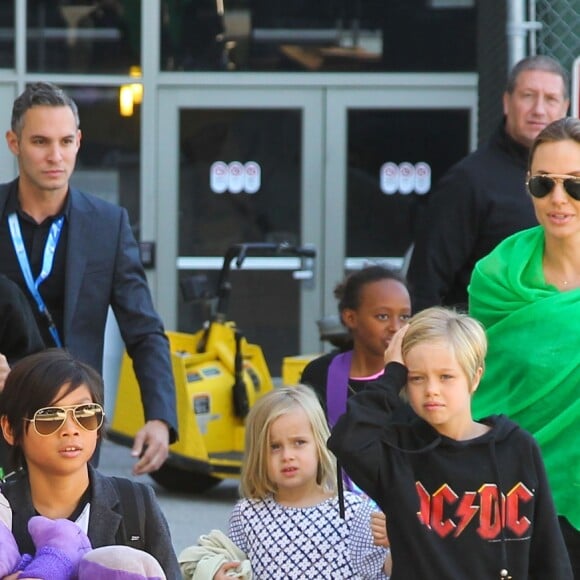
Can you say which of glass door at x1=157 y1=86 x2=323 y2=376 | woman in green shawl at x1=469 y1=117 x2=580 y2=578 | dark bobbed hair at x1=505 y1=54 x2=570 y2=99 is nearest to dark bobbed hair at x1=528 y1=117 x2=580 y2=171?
woman in green shawl at x1=469 y1=117 x2=580 y2=578

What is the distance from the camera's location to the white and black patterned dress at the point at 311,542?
4793mm

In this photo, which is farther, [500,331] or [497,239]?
[497,239]

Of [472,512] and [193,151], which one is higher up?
[193,151]

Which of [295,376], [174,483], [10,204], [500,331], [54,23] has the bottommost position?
[174,483]

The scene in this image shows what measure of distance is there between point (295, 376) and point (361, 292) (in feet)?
10.7

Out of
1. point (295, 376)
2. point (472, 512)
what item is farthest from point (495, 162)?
point (295, 376)

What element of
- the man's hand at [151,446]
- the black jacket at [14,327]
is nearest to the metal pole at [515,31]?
the man's hand at [151,446]

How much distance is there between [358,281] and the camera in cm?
640

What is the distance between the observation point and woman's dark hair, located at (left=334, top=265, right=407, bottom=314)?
631 cm

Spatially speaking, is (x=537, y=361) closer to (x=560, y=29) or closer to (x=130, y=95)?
(x=560, y=29)

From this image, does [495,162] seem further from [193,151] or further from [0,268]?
[193,151]

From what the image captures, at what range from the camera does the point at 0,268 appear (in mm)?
5277

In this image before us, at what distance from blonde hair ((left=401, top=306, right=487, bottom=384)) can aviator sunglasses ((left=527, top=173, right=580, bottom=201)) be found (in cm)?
43

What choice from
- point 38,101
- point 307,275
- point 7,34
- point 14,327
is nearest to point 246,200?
point 307,275
